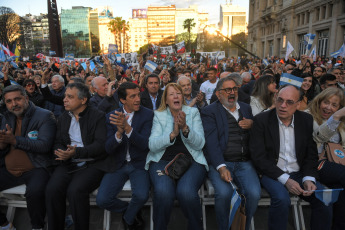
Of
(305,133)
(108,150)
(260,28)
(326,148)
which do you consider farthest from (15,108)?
(260,28)

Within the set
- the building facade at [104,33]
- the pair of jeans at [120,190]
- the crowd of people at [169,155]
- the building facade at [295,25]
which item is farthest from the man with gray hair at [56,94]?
the building facade at [104,33]

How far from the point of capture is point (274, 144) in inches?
115

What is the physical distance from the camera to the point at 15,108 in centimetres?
310

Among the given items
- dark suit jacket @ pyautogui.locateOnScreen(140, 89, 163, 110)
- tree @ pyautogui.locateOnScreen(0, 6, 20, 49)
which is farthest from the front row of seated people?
tree @ pyautogui.locateOnScreen(0, 6, 20, 49)

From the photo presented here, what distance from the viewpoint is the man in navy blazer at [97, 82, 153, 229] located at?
9.30ft

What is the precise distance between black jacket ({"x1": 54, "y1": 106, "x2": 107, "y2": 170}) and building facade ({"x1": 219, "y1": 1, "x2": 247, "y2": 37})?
478 ft

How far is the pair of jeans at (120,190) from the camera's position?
282 cm

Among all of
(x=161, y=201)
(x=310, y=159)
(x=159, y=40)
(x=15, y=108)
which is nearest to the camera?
(x=161, y=201)

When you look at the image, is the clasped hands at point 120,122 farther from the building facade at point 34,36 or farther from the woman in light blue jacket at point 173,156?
the building facade at point 34,36

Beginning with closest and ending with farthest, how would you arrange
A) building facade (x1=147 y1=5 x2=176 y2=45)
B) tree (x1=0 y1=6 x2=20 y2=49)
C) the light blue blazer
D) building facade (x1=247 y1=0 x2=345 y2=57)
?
1. the light blue blazer
2. building facade (x1=247 y1=0 x2=345 y2=57)
3. tree (x1=0 y1=6 x2=20 y2=49)
4. building facade (x1=147 y1=5 x2=176 y2=45)

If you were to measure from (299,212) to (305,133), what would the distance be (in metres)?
1.05

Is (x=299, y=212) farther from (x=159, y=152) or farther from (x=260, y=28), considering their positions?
(x=260, y=28)

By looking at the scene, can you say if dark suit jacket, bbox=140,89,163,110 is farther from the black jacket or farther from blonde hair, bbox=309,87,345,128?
blonde hair, bbox=309,87,345,128

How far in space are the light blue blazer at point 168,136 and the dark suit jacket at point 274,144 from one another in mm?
689
